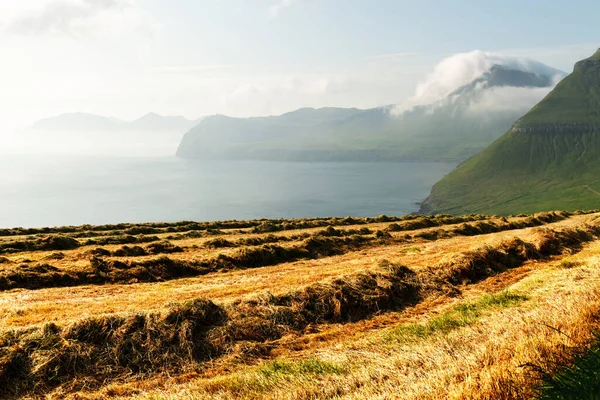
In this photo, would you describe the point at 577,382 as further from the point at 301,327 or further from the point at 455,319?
the point at 301,327

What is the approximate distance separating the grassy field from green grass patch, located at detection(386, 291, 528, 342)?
0.19 feet

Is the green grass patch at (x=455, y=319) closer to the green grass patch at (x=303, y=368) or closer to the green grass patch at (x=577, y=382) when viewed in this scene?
the green grass patch at (x=303, y=368)

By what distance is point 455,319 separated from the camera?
11.3m

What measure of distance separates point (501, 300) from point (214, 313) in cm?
928

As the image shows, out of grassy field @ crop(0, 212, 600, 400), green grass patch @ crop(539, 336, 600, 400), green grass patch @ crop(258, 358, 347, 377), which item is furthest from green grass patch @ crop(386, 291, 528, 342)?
green grass patch @ crop(539, 336, 600, 400)

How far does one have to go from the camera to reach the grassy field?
6203 mm

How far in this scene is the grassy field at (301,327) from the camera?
244 inches

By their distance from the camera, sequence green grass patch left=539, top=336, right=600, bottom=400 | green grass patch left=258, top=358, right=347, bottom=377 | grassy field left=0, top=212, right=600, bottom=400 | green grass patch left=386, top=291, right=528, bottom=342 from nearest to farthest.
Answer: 1. green grass patch left=539, top=336, right=600, bottom=400
2. grassy field left=0, top=212, right=600, bottom=400
3. green grass patch left=258, top=358, right=347, bottom=377
4. green grass patch left=386, top=291, right=528, bottom=342

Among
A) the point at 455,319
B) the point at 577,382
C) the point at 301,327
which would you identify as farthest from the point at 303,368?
the point at 577,382

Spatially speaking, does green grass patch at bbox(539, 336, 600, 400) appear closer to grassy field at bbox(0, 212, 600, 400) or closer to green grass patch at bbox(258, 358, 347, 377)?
grassy field at bbox(0, 212, 600, 400)

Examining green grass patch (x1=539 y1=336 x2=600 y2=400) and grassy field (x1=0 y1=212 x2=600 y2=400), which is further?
grassy field (x1=0 y1=212 x2=600 y2=400)

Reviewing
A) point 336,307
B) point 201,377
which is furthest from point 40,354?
point 336,307

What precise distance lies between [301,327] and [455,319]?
15.6 feet

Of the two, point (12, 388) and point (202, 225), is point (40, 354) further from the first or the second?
point (202, 225)
